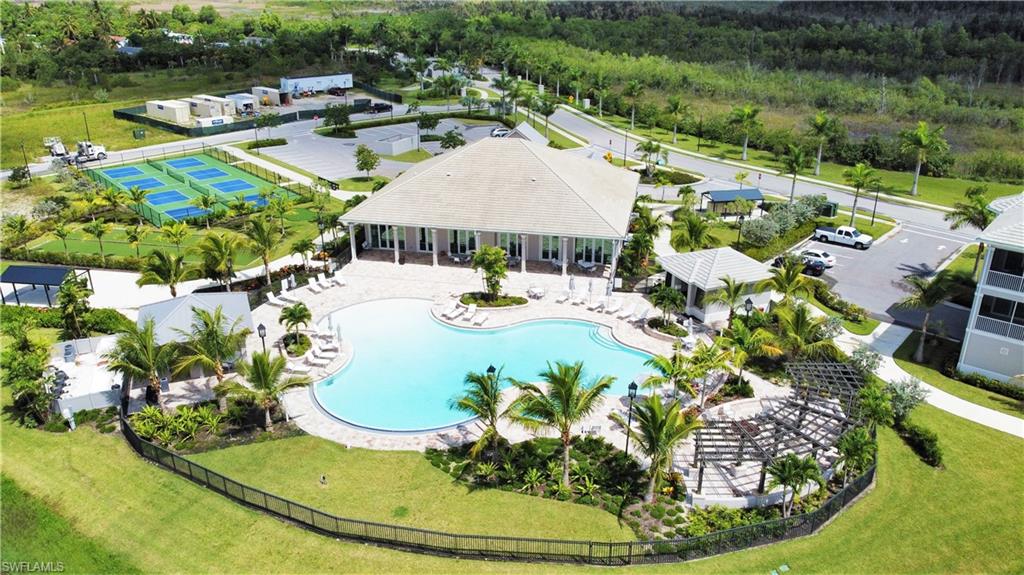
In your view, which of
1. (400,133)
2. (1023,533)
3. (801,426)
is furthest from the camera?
(400,133)

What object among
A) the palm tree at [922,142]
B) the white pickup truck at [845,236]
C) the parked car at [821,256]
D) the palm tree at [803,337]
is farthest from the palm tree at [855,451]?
the palm tree at [922,142]

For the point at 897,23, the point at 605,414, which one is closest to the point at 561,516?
the point at 605,414

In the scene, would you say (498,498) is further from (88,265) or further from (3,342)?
(88,265)

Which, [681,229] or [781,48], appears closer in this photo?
[681,229]

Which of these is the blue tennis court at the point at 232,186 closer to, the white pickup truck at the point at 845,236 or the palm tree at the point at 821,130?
the white pickup truck at the point at 845,236

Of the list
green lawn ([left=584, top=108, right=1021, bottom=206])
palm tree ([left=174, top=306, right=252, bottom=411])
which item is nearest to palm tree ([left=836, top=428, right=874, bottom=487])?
palm tree ([left=174, top=306, right=252, bottom=411])
